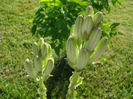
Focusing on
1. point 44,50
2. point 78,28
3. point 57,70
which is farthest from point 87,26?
point 57,70

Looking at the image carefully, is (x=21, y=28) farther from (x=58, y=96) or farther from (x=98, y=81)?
(x=98, y=81)

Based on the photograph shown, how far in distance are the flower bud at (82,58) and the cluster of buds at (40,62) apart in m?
0.23

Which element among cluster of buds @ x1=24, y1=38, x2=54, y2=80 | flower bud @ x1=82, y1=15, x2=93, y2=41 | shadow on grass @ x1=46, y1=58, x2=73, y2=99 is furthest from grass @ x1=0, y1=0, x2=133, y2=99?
flower bud @ x1=82, y1=15, x2=93, y2=41

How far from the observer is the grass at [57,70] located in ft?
10.3

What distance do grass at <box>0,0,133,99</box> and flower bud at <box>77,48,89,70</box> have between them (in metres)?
2.41

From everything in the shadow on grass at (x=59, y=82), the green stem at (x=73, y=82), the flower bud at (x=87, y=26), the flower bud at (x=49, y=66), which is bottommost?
the shadow on grass at (x=59, y=82)

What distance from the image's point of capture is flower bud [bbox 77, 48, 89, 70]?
0.80 meters

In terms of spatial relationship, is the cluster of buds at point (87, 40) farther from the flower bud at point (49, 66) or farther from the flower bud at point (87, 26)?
the flower bud at point (49, 66)

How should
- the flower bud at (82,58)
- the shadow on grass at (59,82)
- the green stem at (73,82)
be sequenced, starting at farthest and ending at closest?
the shadow on grass at (59,82) < the green stem at (73,82) < the flower bud at (82,58)

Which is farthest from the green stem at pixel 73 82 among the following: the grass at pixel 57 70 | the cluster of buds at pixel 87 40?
the grass at pixel 57 70

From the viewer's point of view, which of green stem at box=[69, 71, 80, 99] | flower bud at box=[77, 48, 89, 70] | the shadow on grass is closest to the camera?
flower bud at box=[77, 48, 89, 70]

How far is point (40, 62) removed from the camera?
97cm

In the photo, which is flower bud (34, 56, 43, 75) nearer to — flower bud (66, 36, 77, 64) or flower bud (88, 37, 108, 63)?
flower bud (66, 36, 77, 64)

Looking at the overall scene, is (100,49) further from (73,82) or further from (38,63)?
(38,63)
